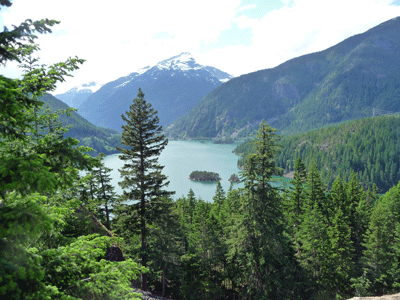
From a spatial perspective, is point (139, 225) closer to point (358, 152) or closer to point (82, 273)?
point (82, 273)

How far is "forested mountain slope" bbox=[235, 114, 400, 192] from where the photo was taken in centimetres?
12850

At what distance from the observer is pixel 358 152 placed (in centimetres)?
14000

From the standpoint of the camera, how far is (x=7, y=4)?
15.0ft

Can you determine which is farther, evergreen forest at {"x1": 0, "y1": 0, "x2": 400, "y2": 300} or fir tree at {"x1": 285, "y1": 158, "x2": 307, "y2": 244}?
fir tree at {"x1": 285, "y1": 158, "x2": 307, "y2": 244}

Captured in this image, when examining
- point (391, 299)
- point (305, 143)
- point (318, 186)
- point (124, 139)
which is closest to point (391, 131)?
point (305, 143)

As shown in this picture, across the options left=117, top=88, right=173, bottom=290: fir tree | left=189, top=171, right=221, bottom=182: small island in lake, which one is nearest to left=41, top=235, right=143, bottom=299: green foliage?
left=117, top=88, right=173, bottom=290: fir tree

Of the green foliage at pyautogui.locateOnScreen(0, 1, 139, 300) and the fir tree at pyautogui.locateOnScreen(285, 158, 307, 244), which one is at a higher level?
the green foliage at pyautogui.locateOnScreen(0, 1, 139, 300)

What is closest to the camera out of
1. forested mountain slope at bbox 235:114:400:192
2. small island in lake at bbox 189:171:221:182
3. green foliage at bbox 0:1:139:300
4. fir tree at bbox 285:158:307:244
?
green foliage at bbox 0:1:139:300

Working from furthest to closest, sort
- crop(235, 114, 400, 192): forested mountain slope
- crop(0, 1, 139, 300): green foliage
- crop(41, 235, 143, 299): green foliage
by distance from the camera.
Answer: crop(235, 114, 400, 192): forested mountain slope, crop(41, 235, 143, 299): green foliage, crop(0, 1, 139, 300): green foliage

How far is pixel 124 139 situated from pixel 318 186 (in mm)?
26110

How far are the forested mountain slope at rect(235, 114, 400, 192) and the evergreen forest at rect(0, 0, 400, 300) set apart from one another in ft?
345

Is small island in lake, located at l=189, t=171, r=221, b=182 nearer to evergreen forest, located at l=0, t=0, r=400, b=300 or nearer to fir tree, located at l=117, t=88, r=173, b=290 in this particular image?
evergreen forest, located at l=0, t=0, r=400, b=300

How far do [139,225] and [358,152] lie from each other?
157006 millimetres

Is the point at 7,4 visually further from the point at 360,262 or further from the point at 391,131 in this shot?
the point at 391,131
